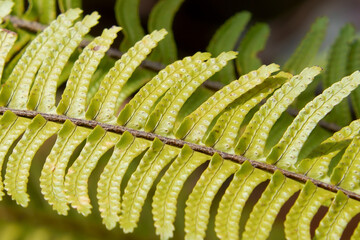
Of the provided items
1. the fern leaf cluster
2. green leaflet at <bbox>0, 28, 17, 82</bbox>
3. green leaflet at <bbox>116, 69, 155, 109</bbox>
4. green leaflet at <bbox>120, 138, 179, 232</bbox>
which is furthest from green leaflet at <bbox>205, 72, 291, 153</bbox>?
green leaflet at <bbox>0, 28, 17, 82</bbox>

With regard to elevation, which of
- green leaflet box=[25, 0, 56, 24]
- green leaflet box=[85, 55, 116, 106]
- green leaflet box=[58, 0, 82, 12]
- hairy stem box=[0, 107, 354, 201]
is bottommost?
hairy stem box=[0, 107, 354, 201]

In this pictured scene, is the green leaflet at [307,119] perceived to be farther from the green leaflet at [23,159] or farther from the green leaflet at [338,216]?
the green leaflet at [23,159]

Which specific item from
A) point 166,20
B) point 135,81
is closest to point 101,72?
point 135,81

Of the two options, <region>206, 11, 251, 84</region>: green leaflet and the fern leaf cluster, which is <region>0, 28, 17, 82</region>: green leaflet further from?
<region>206, 11, 251, 84</region>: green leaflet

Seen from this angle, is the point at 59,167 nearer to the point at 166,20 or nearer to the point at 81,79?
the point at 81,79

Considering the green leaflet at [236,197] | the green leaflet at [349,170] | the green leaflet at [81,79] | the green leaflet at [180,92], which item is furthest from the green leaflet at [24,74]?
the green leaflet at [349,170]
